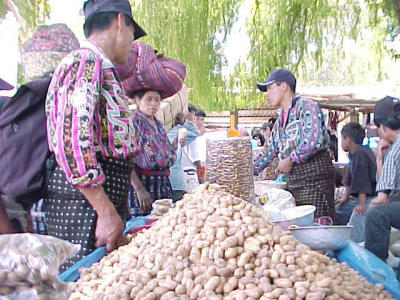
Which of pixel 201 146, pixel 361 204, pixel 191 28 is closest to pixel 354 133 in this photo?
pixel 361 204

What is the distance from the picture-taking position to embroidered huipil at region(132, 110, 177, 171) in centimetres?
287

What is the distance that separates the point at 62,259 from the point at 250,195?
56.3 inches

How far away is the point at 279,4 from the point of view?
5.48m

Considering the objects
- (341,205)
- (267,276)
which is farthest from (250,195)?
(341,205)

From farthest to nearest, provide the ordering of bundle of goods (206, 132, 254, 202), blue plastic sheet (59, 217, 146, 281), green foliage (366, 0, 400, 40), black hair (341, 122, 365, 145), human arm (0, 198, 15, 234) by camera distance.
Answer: black hair (341, 122, 365, 145)
green foliage (366, 0, 400, 40)
bundle of goods (206, 132, 254, 202)
human arm (0, 198, 15, 234)
blue plastic sheet (59, 217, 146, 281)

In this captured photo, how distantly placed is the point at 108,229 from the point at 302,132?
73.6 inches

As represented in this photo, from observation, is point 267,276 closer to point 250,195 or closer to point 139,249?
point 139,249

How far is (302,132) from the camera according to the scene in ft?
9.87

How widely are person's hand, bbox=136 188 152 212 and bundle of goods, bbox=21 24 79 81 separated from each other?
0.92 meters

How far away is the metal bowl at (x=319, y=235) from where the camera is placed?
5.16 ft

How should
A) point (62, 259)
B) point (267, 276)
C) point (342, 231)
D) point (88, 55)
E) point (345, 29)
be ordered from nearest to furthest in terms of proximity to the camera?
point (62, 259) → point (267, 276) → point (88, 55) → point (342, 231) → point (345, 29)

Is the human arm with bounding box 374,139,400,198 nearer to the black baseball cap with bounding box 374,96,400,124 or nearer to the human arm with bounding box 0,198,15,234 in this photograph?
the black baseball cap with bounding box 374,96,400,124

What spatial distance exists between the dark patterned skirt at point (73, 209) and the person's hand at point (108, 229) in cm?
3

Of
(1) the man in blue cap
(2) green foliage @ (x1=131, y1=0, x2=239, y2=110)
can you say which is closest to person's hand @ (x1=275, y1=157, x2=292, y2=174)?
(1) the man in blue cap
